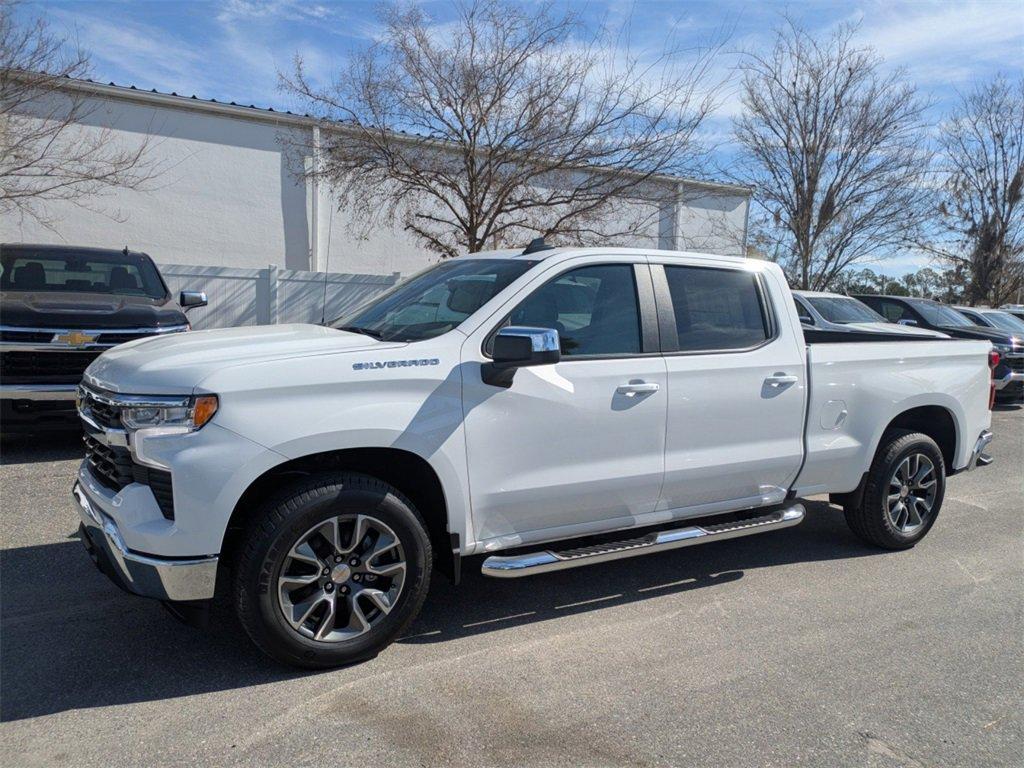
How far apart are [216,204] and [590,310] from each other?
1520 cm

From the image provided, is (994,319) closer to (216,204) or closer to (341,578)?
(216,204)

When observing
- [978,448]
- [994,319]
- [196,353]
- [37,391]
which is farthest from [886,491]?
[994,319]

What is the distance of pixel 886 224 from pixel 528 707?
61.5 feet

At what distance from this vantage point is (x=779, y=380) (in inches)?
181

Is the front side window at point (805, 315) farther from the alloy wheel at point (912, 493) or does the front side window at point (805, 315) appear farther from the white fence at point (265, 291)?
the white fence at point (265, 291)

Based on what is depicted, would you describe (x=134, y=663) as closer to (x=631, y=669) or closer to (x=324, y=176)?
(x=631, y=669)

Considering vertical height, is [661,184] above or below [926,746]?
above

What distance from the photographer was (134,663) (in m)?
3.52

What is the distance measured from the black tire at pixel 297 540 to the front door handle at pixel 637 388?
1232 mm

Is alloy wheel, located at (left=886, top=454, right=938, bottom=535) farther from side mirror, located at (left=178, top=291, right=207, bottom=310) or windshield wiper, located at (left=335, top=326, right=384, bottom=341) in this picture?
side mirror, located at (left=178, top=291, right=207, bottom=310)

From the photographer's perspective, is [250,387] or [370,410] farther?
[370,410]

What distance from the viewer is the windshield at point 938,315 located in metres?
14.1

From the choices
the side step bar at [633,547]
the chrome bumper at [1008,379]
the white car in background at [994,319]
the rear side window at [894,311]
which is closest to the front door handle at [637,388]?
the side step bar at [633,547]

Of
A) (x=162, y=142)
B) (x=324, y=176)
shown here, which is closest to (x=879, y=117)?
(x=324, y=176)
